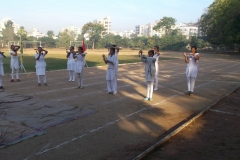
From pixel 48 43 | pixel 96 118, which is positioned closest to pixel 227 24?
pixel 96 118

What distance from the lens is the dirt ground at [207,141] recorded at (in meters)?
4.58

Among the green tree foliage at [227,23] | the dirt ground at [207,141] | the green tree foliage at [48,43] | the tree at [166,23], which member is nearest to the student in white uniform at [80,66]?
the dirt ground at [207,141]

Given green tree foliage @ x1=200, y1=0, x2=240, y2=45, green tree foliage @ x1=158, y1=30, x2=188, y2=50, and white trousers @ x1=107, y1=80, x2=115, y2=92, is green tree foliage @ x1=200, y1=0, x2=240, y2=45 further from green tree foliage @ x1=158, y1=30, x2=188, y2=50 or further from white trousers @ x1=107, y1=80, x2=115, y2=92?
white trousers @ x1=107, y1=80, x2=115, y2=92

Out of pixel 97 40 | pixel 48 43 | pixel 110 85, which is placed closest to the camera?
pixel 110 85

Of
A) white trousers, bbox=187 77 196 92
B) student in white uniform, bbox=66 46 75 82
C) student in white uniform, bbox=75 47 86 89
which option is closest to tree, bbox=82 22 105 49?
student in white uniform, bbox=66 46 75 82

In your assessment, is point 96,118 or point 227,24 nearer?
point 96,118

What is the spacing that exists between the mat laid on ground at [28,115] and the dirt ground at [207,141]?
2.70 metres

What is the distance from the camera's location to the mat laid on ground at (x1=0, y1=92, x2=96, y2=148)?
5.36 meters

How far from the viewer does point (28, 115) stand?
6750mm

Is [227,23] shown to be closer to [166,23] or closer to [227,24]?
[227,24]

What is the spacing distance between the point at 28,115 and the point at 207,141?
14.9ft

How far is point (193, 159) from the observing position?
4.43m

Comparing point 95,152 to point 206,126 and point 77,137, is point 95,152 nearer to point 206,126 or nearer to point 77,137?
point 77,137

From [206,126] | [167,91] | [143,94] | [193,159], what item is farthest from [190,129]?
[167,91]
